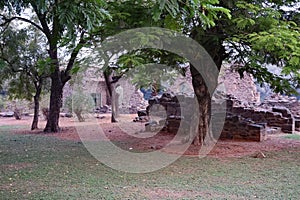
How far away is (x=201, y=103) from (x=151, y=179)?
3.43 m

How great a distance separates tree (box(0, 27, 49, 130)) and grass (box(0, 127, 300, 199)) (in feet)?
15.6

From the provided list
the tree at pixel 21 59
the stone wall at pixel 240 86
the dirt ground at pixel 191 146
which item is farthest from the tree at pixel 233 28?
the stone wall at pixel 240 86

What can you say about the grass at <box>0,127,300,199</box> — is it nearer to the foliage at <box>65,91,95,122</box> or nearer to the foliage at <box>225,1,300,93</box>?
the foliage at <box>225,1,300,93</box>

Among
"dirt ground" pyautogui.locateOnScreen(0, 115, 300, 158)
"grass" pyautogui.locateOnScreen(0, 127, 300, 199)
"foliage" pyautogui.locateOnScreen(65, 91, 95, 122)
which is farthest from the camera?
"foliage" pyautogui.locateOnScreen(65, 91, 95, 122)

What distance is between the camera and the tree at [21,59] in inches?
423

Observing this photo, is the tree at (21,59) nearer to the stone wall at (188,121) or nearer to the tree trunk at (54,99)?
the tree trunk at (54,99)

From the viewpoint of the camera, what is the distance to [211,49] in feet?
25.1

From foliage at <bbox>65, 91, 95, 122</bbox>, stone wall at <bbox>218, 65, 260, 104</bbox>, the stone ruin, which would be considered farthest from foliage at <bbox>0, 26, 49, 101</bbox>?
stone wall at <bbox>218, 65, 260, 104</bbox>

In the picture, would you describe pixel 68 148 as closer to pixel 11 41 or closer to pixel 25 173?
pixel 25 173

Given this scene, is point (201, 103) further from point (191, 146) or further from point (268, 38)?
point (268, 38)

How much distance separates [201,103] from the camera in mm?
8086

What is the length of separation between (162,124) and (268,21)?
688 centimetres

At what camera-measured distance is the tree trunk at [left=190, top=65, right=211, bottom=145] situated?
802 cm

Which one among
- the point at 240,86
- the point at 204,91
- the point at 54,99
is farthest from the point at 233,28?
the point at 240,86
